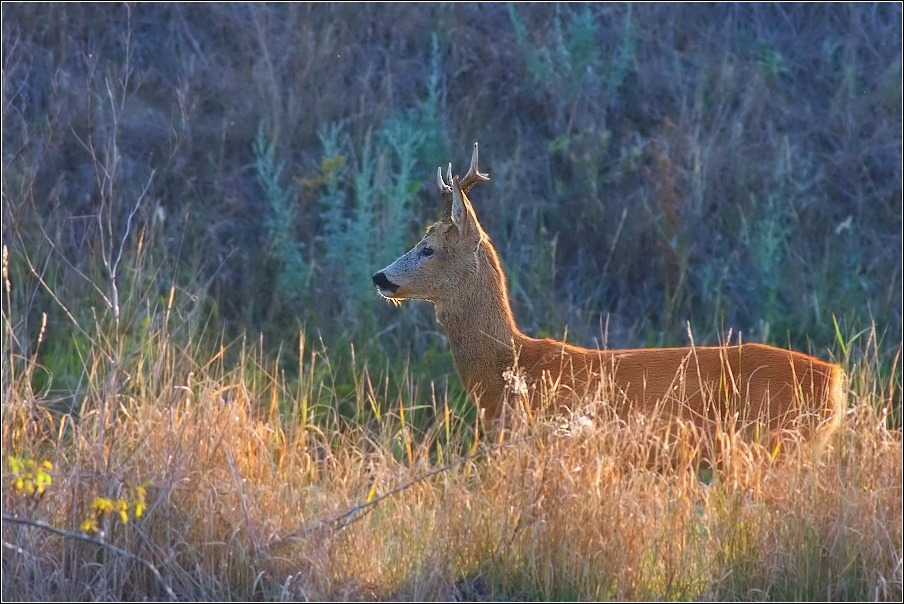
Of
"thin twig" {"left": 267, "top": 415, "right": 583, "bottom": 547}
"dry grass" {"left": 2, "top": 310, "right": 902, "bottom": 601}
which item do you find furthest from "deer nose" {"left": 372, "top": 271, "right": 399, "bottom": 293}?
"thin twig" {"left": 267, "top": 415, "right": 583, "bottom": 547}

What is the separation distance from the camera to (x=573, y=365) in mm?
6844

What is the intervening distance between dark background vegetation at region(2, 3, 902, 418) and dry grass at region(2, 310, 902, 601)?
189 inches

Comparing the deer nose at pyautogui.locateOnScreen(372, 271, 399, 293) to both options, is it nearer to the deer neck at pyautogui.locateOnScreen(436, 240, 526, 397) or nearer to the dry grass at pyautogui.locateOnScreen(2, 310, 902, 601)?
the deer neck at pyautogui.locateOnScreen(436, 240, 526, 397)

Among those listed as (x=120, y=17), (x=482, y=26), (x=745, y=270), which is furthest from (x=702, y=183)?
(x=120, y=17)

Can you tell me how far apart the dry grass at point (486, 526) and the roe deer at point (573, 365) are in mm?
433

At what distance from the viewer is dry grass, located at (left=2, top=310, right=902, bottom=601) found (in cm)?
500

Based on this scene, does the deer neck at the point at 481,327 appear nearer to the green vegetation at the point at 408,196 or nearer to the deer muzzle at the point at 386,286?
the deer muzzle at the point at 386,286

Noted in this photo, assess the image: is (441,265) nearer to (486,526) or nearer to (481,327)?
(481,327)

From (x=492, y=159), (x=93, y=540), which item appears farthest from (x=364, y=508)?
(x=492, y=159)

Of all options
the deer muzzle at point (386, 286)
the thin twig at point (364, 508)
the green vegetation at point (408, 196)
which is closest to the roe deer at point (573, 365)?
the deer muzzle at point (386, 286)

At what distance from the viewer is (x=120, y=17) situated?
42.7 ft

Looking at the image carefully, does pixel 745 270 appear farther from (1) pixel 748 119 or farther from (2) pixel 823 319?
(1) pixel 748 119

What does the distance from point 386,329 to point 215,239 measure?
191cm

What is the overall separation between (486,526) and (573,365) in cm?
179
